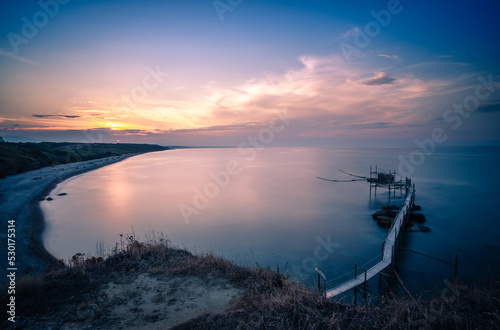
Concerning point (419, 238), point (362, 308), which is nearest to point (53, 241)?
point (362, 308)

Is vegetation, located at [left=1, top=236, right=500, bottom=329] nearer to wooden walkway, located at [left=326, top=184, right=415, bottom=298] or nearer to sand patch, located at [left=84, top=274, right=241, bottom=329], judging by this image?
sand patch, located at [left=84, top=274, right=241, bottom=329]

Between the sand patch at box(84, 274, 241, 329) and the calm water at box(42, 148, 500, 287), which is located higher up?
the sand patch at box(84, 274, 241, 329)

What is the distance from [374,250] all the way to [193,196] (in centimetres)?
2644

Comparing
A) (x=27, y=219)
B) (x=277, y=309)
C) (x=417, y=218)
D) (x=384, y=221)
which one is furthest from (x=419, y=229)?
(x=27, y=219)

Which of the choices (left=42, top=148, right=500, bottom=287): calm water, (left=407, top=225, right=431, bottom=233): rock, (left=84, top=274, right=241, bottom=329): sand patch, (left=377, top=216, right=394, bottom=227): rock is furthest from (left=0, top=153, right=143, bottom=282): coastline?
(left=407, top=225, right=431, bottom=233): rock

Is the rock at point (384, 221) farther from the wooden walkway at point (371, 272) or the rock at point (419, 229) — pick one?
the wooden walkway at point (371, 272)

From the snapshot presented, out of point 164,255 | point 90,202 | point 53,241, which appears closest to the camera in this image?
point 164,255

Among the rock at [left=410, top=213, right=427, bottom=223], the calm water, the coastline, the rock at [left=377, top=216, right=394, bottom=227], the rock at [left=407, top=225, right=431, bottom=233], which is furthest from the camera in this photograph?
the rock at [left=410, top=213, right=427, bottom=223]

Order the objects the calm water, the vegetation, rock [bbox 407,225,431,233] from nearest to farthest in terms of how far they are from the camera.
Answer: the vegetation
the calm water
rock [bbox 407,225,431,233]

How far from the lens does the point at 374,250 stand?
58.1 ft

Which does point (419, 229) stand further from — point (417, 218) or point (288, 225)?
point (288, 225)

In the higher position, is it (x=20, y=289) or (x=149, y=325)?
(x=20, y=289)

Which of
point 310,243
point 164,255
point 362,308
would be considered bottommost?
point 310,243

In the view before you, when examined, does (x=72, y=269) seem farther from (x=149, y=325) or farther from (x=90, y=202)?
(x=90, y=202)
